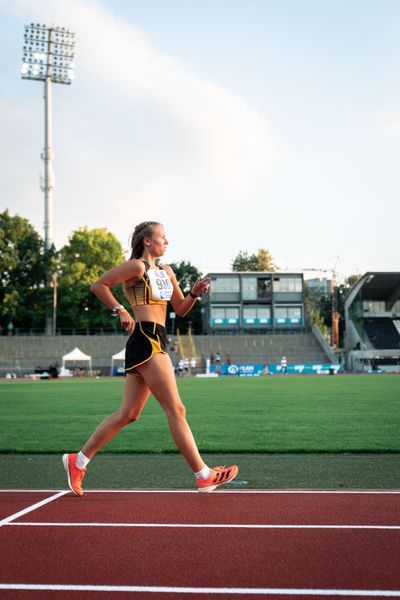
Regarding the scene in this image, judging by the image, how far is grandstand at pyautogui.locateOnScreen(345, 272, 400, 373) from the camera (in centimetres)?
5950

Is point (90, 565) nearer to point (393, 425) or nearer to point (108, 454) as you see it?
point (108, 454)

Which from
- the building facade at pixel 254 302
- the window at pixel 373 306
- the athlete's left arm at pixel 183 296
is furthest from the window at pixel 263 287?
the athlete's left arm at pixel 183 296

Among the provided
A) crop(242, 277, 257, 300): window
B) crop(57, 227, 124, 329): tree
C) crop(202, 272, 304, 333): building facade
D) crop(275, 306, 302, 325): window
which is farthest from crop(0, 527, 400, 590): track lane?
crop(242, 277, 257, 300): window

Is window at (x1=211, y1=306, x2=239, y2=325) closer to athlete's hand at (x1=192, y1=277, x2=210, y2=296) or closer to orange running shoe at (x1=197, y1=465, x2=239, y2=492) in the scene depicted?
athlete's hand at (x1=192, y1=277, x2=210, y2=296)

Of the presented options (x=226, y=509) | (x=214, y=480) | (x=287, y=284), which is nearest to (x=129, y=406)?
(x=214, y=480)

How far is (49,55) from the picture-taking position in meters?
66.9

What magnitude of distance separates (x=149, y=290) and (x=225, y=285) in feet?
240

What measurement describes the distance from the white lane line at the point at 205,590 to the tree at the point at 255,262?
103 metres

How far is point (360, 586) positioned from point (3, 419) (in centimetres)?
1243

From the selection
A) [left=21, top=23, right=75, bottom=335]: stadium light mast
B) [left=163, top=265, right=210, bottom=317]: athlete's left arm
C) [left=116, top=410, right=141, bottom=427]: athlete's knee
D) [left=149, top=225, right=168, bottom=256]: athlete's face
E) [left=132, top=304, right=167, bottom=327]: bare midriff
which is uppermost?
[left=21, top=23, right=75, bottom=335]: stadium light mast

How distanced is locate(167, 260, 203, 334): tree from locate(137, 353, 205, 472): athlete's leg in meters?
82.0

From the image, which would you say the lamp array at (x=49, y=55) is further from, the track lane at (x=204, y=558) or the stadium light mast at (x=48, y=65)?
the track lane at (x=204, y=558)

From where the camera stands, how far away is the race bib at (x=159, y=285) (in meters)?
5.79

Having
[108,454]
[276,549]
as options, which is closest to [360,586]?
[276,549]
